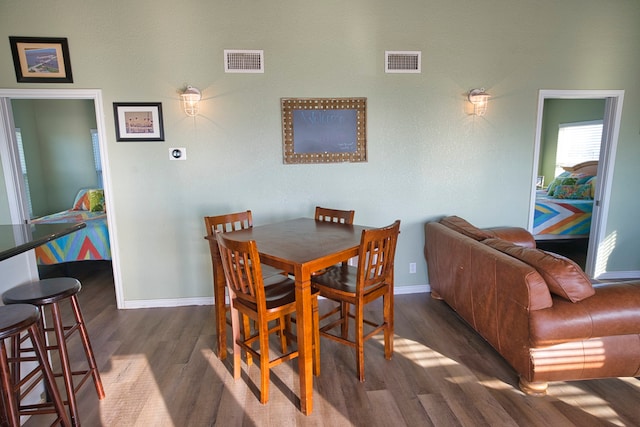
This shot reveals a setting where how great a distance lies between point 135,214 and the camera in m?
3.25

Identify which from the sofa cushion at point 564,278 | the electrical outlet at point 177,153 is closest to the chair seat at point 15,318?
the electrical outlet at point 177,153

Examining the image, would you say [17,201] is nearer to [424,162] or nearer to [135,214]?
[135,214]

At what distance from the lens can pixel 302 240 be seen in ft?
7.45

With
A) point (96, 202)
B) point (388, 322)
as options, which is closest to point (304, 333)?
point (388, 322)

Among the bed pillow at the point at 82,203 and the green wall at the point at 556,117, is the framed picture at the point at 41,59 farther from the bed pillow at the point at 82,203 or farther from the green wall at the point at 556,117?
the green wall at the point at 556,117

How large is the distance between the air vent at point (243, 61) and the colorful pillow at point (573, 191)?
4.65 m

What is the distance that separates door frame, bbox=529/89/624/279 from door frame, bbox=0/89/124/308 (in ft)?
13.8

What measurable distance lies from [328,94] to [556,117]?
5350mm

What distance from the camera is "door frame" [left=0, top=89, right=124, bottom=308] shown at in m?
3.01

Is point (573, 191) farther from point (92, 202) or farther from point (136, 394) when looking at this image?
point (92, 202)

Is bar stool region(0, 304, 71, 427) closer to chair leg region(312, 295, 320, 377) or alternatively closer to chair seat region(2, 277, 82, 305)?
chair seat region(2, 277, 82, 305)

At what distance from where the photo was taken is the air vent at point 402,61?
324 centimetres

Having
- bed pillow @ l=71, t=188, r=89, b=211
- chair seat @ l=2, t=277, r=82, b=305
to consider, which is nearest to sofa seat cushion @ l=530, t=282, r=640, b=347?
chair seat @ l=2, t=277, r=82, b=305

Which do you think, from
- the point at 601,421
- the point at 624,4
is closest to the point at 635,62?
the point at 624,4
